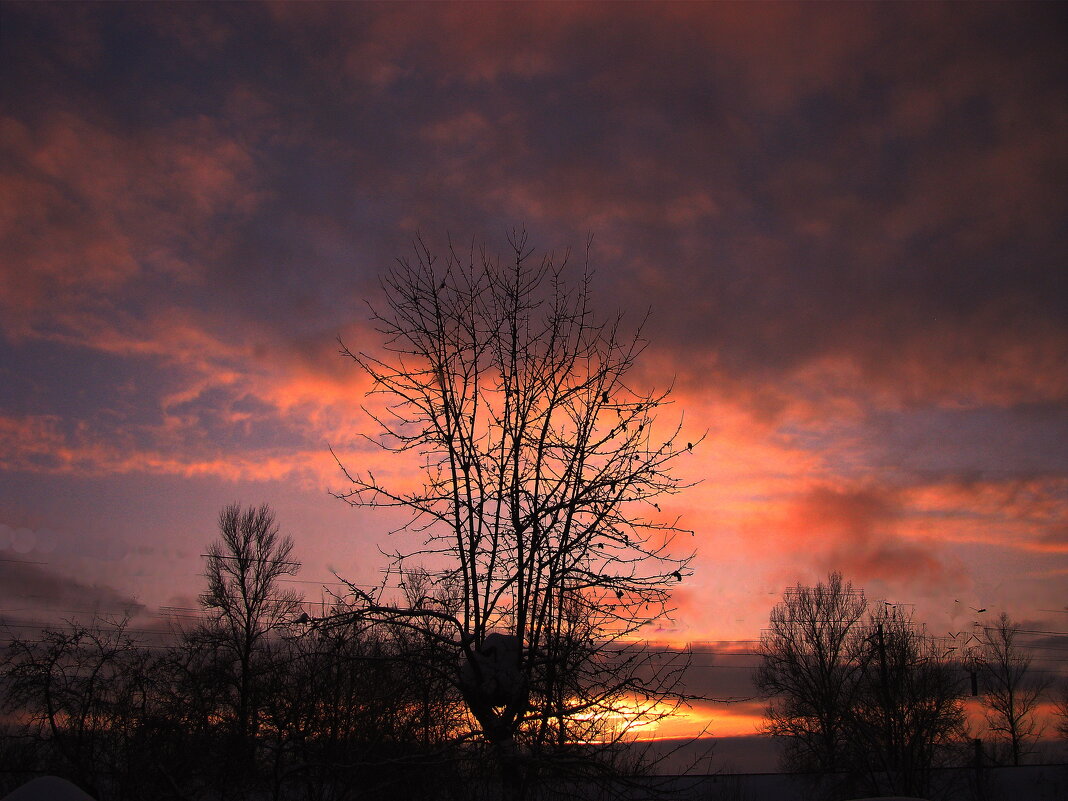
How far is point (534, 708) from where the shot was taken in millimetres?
7457

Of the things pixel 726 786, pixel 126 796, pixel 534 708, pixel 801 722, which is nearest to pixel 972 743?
pixel 801 722

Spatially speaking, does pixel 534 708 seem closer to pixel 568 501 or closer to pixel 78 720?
pixel 568 501

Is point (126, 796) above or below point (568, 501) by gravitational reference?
below

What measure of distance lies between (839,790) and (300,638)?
38501mm

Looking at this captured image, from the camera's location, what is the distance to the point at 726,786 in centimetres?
3794

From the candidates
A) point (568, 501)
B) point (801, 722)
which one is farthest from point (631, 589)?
point (801, 722)

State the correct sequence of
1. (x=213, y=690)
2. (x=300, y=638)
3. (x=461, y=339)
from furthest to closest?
1. (x=213, y=690)
2. (x=461, y=339)
3. (x=300, y=638)

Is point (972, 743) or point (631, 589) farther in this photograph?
point (972, 743)

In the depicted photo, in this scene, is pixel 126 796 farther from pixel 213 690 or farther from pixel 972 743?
pixel 972 743

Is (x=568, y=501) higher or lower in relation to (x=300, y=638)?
higher

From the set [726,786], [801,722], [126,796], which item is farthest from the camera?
[801,722]

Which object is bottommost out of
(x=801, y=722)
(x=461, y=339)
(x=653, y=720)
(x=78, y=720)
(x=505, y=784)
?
(x=801, y=722)

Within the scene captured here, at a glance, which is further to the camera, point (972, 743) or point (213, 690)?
point (972, 743)

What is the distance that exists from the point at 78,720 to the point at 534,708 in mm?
21783
